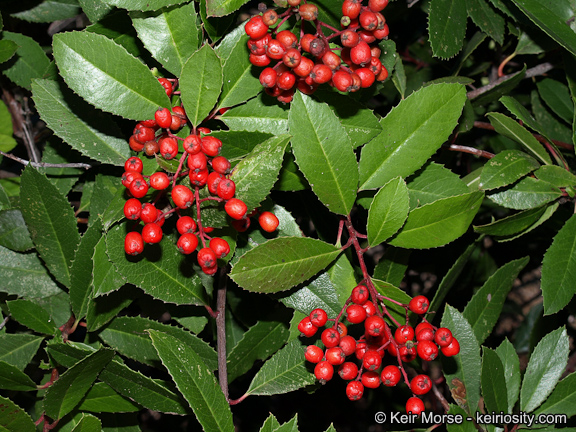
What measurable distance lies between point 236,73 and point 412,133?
0.54 metres

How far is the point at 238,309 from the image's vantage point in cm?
197

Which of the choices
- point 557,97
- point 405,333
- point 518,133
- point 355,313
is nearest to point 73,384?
point 355,313

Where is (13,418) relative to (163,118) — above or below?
below

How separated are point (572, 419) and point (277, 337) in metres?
1.26

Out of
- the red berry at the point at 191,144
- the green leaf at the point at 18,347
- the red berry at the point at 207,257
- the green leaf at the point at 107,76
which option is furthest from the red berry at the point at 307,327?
the green leaf at the point at 18,347

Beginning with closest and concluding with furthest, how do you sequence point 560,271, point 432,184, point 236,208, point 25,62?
point 236,208 < point 432,184 < point 560,271 < point 25,62

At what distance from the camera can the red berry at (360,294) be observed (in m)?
1.42

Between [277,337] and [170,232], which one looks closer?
[170,232]

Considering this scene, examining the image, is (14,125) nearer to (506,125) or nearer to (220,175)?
(220,175)

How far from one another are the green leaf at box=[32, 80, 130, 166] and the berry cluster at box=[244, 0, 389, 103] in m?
0.57

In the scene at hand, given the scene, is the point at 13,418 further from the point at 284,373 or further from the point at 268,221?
the point at 268,221

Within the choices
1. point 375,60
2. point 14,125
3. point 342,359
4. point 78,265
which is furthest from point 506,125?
point 14,125

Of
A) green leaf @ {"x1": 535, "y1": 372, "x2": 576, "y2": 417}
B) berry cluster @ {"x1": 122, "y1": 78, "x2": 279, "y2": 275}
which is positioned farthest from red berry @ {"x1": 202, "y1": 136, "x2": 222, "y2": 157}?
green leaf @ {"x1": 535, "y1": 372, "x2": 576, "y2": 417}

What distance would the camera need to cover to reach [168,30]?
4.60 feet
